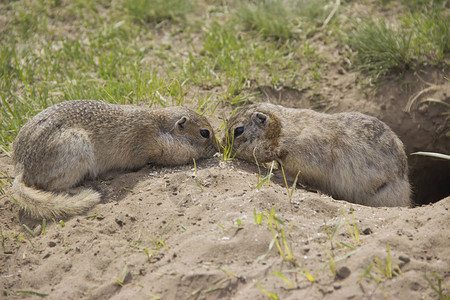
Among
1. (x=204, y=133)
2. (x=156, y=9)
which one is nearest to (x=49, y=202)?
(x=204, y=133)

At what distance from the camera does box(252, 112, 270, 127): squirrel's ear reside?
5984 millimetres

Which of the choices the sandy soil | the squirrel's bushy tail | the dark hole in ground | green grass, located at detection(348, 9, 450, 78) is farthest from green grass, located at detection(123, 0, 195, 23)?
the dark hole in ground

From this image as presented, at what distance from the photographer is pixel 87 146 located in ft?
17.9

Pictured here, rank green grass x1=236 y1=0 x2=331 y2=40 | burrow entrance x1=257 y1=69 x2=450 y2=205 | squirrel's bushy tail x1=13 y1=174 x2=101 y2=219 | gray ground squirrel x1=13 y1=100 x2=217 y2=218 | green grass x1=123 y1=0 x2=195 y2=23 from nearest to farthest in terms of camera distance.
Answer: 1. squirrel's bushy tail x1=13 y1=174 x2=101 y2=219
2. gray ground squirrel x1=13 y1=100 x2=217 y2=218
3. burrow entrance x1=257 y1=69 x2=450 y2=205
4. green grass x1=236 y1=0 x2=331 y2=40
5. green grass x1=123 y1=0 x2=195 y2=23

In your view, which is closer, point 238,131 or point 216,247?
point 216,247

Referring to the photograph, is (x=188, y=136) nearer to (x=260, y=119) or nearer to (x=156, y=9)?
(x=260, y=119)

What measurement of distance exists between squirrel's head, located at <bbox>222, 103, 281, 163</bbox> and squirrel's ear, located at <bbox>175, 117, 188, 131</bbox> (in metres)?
0.59

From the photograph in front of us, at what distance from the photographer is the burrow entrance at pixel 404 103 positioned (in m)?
7.25

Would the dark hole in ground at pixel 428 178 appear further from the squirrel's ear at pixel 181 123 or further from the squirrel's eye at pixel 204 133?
the squirrel's ear at pixel 181 123

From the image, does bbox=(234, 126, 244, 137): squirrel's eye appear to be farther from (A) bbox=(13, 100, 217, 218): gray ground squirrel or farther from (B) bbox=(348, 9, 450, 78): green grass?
(B) bbox=(348, 9, 450, 78): green grass

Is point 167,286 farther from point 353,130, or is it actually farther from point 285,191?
point 353,130

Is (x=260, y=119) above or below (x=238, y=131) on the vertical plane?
above

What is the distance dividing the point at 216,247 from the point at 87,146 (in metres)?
2.28

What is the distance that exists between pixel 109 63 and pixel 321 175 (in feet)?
13.2
